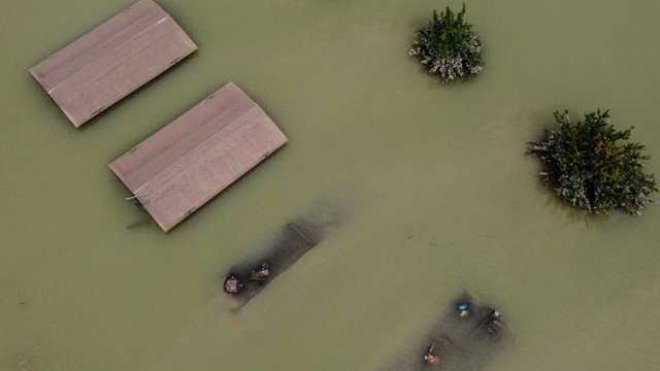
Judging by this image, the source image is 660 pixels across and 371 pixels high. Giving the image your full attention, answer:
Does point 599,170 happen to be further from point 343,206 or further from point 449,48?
point 343,206

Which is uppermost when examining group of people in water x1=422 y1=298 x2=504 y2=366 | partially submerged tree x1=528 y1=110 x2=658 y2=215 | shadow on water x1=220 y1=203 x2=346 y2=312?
partially submerged tree x1=528 y1=110 x2=658 y2=215

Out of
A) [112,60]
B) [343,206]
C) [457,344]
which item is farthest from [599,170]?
[112,60]

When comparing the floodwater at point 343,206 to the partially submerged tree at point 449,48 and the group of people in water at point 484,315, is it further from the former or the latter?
the partially submerged tree at point 449,48

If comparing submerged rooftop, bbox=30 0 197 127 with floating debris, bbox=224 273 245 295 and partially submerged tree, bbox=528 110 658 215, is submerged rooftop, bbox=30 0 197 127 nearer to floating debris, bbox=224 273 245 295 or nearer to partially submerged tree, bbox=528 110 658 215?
floating debris, bbox=224 273 245 295

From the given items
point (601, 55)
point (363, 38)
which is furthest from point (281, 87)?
point (601, 55)

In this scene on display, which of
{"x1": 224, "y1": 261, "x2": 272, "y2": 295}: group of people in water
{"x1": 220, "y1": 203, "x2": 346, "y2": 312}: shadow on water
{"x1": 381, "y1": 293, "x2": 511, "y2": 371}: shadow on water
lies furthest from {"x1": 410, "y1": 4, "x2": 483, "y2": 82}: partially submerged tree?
{"x1": 224, "y1": 261, "x2": 272, "y2": 295}: group of people in water

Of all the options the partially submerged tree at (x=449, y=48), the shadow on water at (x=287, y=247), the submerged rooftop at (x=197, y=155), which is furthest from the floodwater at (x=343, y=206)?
the submerged rooftop at (x=197, y=155)
